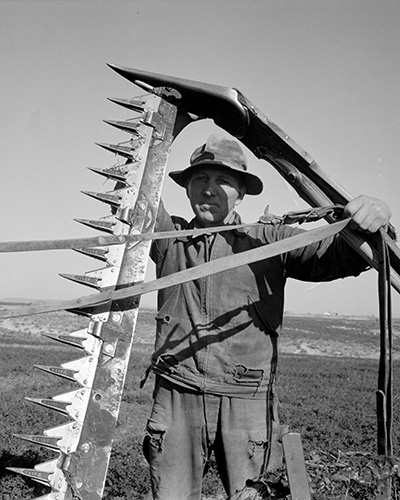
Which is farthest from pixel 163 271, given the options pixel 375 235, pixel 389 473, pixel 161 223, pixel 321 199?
pixel 389 473

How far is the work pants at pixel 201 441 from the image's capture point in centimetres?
305

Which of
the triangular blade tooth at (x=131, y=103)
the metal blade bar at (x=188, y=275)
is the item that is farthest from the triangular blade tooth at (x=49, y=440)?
the triangular blade tooth at (x=131, y=103)

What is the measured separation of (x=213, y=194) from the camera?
347cm

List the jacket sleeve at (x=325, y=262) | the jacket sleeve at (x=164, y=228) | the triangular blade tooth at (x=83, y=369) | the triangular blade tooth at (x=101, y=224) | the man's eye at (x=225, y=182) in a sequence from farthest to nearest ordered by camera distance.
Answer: the man's eye at (x=225, y=182) < the jacket sleeve at (x=164, y=228) < the jacket sleeve at (x=325, y=262) < the triangular blade tooth at (x=101, y=224) < the triangular blade tooth at (x=83, y=369)

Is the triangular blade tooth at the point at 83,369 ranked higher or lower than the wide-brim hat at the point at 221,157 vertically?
lower

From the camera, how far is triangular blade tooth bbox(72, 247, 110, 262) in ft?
7.92

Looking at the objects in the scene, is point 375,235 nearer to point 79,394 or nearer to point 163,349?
point 163,349

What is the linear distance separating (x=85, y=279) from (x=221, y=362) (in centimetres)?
115

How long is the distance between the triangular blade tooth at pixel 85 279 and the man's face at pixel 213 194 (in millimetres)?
1287

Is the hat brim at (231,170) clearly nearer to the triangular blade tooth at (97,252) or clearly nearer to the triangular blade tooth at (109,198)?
the triangular blade tooth at (109,198)

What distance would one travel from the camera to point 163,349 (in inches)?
125

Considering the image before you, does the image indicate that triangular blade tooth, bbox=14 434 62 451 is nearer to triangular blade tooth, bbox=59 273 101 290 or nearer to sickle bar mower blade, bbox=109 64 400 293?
triangular blade tooth, bbox=59 273 101 290

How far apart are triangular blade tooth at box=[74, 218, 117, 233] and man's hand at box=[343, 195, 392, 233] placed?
1259 mm

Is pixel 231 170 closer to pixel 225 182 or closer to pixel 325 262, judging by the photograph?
pixel 225 182
